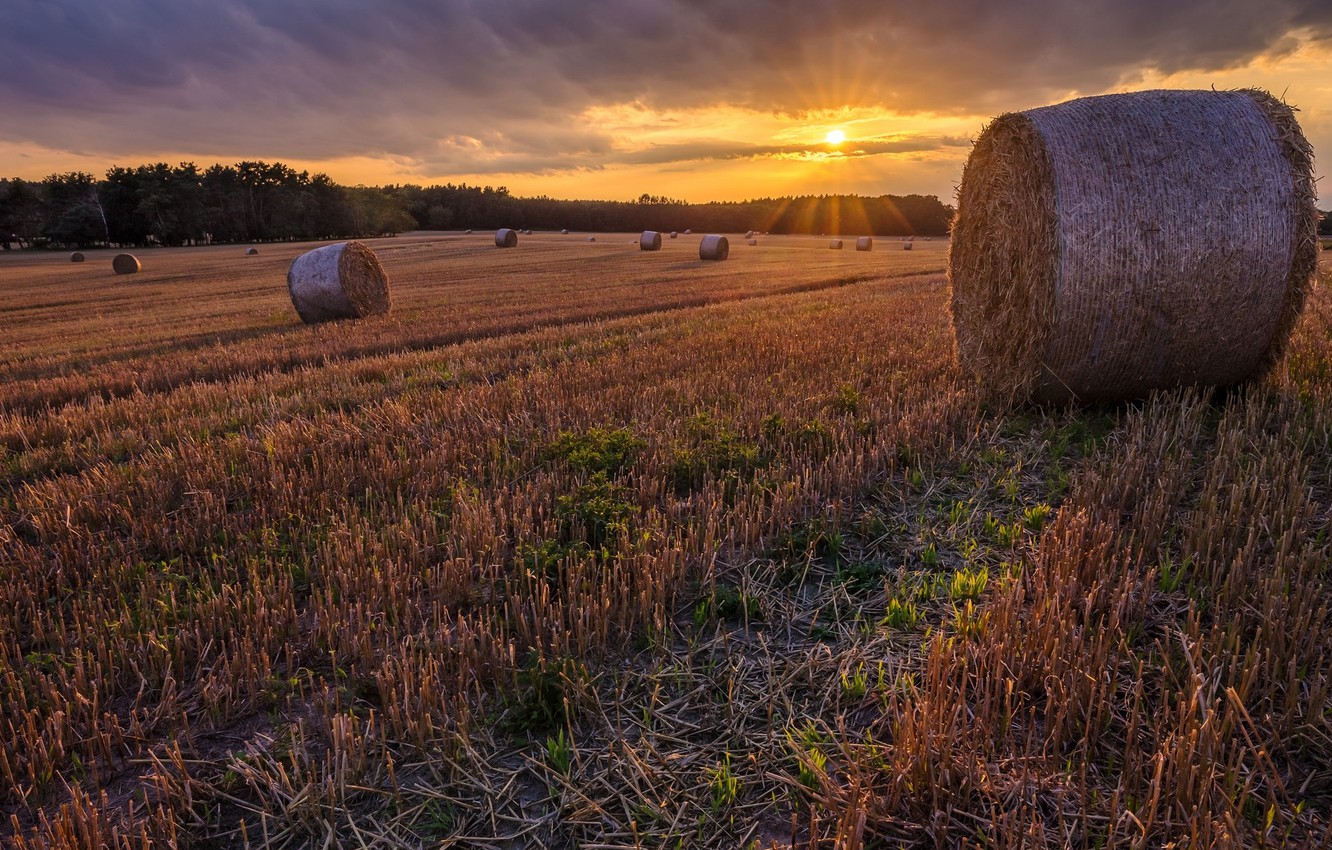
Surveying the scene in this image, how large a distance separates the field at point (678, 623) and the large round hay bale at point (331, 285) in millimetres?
10648

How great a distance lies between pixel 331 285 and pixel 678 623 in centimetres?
1694

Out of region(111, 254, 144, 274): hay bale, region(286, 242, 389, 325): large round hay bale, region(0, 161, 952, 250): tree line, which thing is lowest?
region(286, 242, 389, 325): large round hay bale

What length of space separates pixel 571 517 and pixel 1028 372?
469cm

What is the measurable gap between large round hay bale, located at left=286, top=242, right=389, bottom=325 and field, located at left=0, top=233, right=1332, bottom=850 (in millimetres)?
10648

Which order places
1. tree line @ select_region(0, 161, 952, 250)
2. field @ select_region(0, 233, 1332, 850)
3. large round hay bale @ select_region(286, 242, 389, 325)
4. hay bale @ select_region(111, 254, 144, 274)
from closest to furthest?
field @ select_region(0, 233, 1332, 850) < large round hay bale @ select_region(286, 242, 389, 325) < hay bale @ select_region(111, 254, 144, 274) < tree line @ select_region(0, 161, 952, 250)

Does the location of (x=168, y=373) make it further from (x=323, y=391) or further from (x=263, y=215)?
(x=263, y=215)

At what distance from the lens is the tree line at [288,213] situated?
79.9 m

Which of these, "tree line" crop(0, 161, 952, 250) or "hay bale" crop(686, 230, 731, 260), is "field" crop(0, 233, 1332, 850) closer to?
"hay bale" crop(686, 230, 731, 260)

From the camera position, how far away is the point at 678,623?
368 centimetres

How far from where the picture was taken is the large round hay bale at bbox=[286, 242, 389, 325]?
17.9 meters

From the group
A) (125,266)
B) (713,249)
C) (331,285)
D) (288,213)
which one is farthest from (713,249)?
(288,213)

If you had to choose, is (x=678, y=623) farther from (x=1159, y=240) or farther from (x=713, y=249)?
(x=713, y=249)

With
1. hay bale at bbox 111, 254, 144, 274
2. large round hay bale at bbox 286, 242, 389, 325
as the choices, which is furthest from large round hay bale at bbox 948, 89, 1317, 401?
hay bale at bbox 111, 254, 144, 274

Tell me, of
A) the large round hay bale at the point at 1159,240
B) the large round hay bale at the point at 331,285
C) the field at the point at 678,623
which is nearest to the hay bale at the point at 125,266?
the large round hay bale at the point at 331,285
